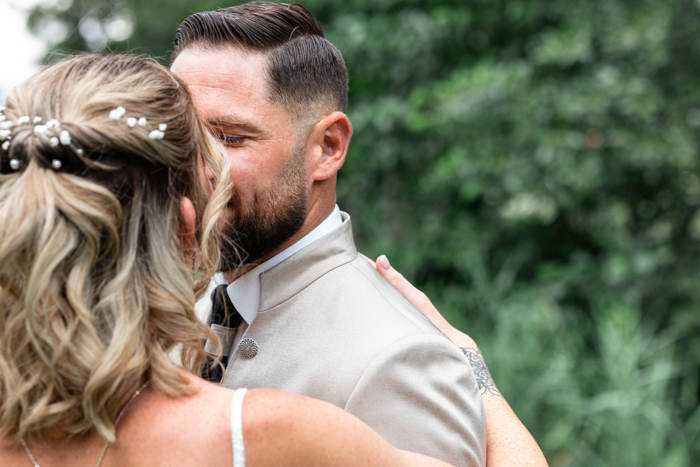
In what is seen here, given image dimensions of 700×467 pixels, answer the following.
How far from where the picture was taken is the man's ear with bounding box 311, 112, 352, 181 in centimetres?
247

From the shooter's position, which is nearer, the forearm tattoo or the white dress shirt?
the white dress shirt

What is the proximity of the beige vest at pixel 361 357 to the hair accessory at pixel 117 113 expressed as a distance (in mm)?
879

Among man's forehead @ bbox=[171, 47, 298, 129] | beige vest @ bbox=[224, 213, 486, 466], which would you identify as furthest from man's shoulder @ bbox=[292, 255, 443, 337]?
man's forehead @ bbox=[171, 47, 298, 129]

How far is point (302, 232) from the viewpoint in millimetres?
2414

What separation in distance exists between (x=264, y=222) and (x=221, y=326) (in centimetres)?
38

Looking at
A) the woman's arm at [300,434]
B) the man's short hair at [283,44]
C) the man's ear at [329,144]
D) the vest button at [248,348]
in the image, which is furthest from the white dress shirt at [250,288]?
the woman's arm at [300,434]

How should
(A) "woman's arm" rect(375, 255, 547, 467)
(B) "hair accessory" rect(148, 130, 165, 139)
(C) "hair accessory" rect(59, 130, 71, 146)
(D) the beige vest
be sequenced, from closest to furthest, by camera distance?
1. (C) "hair accessory" rect(59, 130, 71, 146)
2. (B) "hair accessory" rect(148, 130, 165, 139)
3. (D) the beige vest
4. (A) "woman's arm" rect(375, 255, 547, 467)

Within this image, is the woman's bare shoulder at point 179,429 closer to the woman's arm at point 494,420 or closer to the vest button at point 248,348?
the vest button at point 248,348

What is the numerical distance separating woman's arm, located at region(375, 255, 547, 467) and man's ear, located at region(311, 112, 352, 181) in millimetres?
394

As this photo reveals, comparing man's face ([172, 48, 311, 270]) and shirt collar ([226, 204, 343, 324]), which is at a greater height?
man's face ([172, 48, 311, 270])

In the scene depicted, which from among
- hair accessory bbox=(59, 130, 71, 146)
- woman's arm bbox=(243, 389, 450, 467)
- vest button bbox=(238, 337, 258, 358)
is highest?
hair accessory bbox=(59, 130, 71, 146)

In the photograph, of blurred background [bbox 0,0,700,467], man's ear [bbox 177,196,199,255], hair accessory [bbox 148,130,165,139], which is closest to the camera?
hair accessory [bbox 148,130,165,139]

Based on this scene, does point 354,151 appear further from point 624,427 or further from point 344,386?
point 344,386

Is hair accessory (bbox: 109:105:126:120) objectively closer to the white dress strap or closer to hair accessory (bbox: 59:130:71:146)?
hair accessory (bbox: 59:130:71:146)
